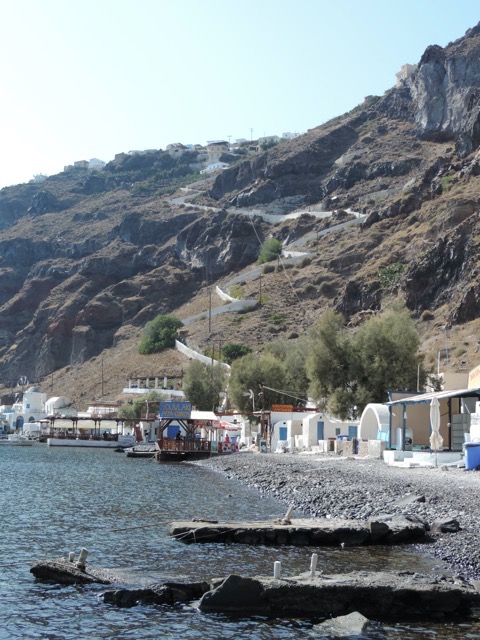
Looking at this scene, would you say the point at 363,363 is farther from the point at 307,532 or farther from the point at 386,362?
the point at 307,532

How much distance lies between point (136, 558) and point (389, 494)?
1158cm

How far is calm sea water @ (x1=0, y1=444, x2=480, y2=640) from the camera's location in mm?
15180

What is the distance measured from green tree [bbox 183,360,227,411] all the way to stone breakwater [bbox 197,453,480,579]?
5136cm

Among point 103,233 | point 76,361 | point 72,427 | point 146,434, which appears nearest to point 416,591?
point 146,434

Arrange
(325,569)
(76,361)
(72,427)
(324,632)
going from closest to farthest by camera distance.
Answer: (324,632) → (325,569) → (72,427) → (76,361)

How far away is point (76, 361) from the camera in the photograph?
156 meters

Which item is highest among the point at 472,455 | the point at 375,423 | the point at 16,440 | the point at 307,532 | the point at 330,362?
the point at 330,362

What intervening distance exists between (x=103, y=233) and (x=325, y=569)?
183 m

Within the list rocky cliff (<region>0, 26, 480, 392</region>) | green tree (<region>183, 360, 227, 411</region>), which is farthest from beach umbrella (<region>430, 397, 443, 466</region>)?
green tree (<region>183, 360, 227, 411</region>)

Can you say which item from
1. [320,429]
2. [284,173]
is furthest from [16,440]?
[284,173]

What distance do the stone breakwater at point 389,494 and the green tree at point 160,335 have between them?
84524mm

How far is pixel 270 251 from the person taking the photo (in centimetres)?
14775

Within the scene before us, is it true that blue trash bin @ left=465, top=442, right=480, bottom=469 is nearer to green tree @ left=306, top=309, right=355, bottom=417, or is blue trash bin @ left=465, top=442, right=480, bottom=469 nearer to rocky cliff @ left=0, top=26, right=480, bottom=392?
green tree @ left=306, top=309, right=355, bottom=417

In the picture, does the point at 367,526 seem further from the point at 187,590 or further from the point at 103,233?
the point at 103,233
